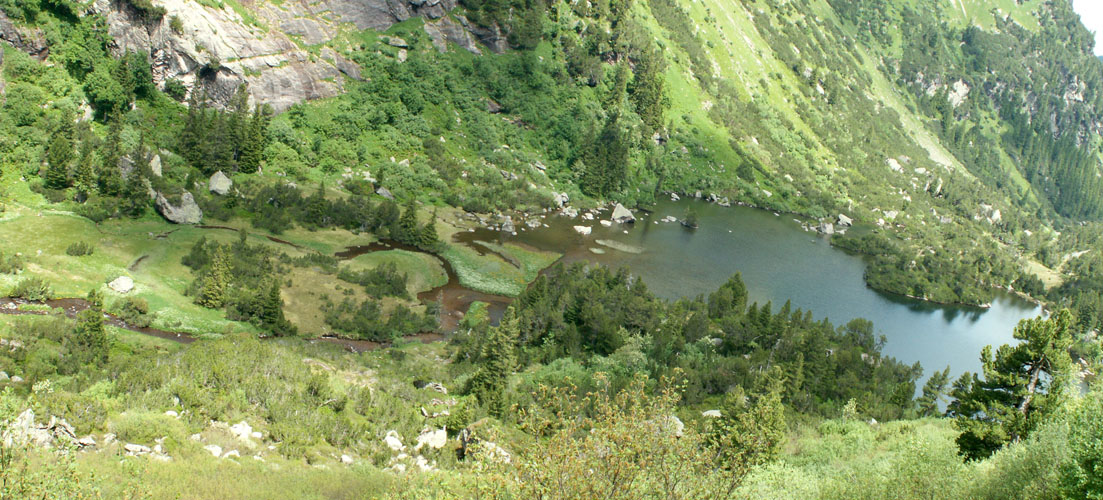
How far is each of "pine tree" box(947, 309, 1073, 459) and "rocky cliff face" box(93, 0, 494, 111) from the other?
287ft

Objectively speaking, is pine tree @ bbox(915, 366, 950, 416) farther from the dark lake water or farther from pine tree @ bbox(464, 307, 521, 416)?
pine tree @ bbox(464, 307, 521, 416)

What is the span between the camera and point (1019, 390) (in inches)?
1180

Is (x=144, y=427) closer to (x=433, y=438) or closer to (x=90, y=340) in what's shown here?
(x=433, y=438)

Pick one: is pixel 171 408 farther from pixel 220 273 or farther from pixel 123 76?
pixel 123 76

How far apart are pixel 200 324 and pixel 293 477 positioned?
26781 millimetres

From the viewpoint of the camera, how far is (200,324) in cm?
4459

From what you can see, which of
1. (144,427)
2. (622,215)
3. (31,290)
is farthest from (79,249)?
(622,215)

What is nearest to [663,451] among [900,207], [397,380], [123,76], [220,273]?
[397,380]

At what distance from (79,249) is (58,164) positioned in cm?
1489

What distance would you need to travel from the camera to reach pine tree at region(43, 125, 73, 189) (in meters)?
57.8

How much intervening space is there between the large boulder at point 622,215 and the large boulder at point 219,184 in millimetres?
56348

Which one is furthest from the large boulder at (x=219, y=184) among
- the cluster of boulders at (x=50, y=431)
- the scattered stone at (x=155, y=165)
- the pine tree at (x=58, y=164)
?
the cluster of boulders at (x=50, y=431)

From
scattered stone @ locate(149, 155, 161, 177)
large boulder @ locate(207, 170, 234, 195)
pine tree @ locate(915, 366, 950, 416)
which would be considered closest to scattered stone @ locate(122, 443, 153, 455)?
pine tree @ locate(915, 366, 950, 416)

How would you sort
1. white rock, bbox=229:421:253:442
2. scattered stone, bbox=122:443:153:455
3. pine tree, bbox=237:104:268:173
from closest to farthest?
scattered stone, bbox=122:443:153:455, white rock, bbox=229:421:253:442, pine tree, bbox=237:104:268:173
